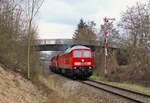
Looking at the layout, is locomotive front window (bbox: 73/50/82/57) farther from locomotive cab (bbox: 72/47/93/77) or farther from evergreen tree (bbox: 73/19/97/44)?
evergreen tree (bbox: 73/19/97/44)

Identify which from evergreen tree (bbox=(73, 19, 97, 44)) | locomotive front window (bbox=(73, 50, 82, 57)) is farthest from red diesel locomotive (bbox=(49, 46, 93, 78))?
evergreen tree (bbox=(73, 19, 97, 44))

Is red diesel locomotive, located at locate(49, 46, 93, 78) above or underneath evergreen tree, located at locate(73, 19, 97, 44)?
underneath

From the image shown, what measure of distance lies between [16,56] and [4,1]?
4308mm

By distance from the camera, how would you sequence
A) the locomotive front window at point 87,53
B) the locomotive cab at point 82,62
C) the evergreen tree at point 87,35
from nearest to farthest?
the locomotive cab at point 82,62, the locomotive front window at point 87,53, the evergreen tree at point 87,35

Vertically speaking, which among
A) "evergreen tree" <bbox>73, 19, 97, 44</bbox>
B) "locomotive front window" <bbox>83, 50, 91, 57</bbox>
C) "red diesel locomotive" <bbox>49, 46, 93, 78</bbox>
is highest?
"evergreen tree" <bbox>73, 19, 97, 44</bbox>

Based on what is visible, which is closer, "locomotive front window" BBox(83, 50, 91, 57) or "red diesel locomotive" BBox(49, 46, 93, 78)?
"red diesel locomotive" BBox(49, 46, 93, 78)

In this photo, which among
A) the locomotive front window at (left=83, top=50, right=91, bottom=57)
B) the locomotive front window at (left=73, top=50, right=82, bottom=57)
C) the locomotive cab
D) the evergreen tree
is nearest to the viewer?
the locomotive cab

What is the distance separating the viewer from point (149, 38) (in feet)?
129

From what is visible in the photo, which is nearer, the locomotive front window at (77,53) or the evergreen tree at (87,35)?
the locomotive front window at (77,53)

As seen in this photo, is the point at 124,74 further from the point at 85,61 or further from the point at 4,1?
the point at 4,1

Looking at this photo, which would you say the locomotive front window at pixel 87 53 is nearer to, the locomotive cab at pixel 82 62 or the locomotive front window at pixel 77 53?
the locomotive cab at pixel 82 62

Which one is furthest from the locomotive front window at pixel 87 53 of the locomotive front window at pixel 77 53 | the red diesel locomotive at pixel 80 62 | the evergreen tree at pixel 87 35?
the evergreen tree at pixel 87 35

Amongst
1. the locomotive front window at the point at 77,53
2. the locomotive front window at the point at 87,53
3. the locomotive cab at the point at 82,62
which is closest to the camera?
the locomotive cab at the point at 82,62

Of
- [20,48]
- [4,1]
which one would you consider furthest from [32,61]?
[4,1]
